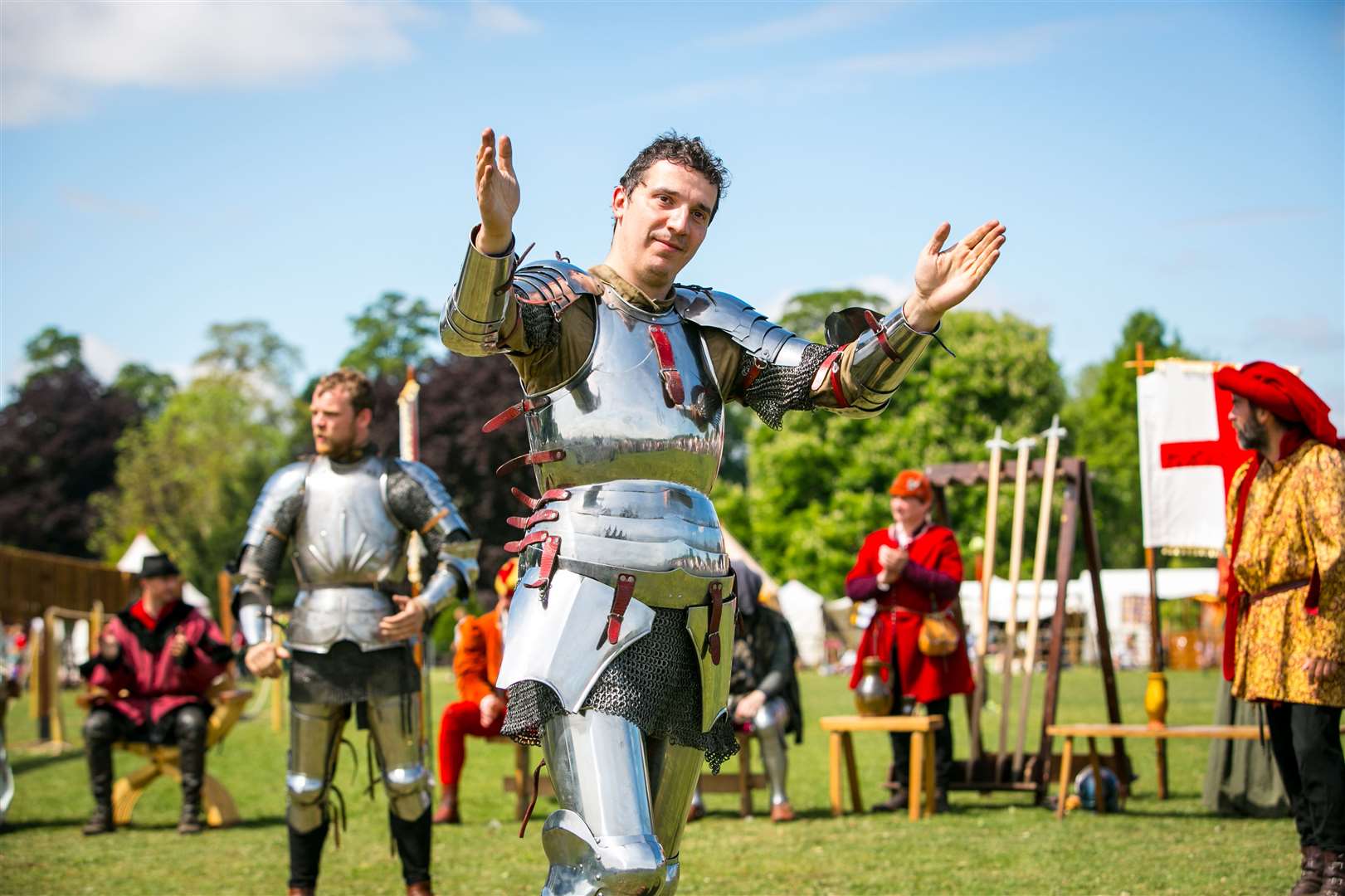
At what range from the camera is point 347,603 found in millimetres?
5914

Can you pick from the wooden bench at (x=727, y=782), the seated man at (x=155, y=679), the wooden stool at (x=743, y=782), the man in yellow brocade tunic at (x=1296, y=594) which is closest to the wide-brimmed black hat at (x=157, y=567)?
the seated man at (x=155, y=679)

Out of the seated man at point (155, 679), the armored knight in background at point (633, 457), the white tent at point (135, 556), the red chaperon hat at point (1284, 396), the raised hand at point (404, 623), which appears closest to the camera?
the armored knight in background at point (633, 457)

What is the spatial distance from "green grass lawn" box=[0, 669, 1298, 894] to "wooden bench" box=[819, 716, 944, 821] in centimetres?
20

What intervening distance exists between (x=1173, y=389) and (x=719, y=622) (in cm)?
537

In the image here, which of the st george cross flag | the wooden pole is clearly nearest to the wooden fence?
the wooden pole

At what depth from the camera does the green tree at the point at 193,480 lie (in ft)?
136

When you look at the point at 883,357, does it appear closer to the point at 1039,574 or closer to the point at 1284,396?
the point at 1284,396

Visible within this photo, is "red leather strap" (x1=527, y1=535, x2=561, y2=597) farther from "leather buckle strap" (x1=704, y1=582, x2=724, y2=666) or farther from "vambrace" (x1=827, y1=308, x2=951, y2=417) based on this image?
"vambrace" (x1=827, y1=308, x2=951, y2=417)

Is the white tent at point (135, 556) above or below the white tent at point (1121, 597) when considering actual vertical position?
above

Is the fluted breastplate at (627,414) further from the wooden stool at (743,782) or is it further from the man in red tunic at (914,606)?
the wooden stool at (743,782)

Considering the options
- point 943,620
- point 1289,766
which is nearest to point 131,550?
point 943,620

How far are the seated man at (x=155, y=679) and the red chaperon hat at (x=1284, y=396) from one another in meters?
6.69

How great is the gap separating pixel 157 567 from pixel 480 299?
7.61m

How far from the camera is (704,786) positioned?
9531 millimetres
